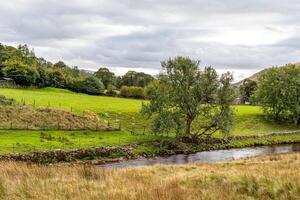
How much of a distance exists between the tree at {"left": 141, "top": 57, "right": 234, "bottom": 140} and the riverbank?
8.51ft

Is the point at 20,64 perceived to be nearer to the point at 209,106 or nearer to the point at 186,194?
the point at 209,106

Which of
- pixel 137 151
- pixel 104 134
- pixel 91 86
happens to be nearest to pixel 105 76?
pixel 91 86

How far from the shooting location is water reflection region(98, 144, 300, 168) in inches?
1762

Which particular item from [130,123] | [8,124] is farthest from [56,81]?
[8,124]

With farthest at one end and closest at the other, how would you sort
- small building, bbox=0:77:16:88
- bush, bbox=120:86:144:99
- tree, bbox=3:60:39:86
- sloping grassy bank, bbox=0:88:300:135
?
bush, bbox=120:86:144:99 < tree, bbox=3:60:39:86 < small building, bbox=0:77:16:88 < sloping grassy bank, bbox=0:88:300:135

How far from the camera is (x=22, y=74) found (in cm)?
12100

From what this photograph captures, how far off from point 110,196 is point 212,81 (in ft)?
160

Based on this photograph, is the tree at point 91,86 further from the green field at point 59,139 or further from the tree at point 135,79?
the green field at point 59,139

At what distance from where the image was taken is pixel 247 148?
61.4 m

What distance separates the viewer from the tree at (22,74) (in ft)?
397

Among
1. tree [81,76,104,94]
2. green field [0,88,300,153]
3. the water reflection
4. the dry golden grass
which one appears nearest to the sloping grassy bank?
green field [0,88,300,153]

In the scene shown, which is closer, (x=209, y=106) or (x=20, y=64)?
(x=209, y=106)

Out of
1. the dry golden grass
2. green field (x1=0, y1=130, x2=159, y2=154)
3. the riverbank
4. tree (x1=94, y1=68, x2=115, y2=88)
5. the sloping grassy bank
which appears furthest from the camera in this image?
tree (x1=94, y1=68, x2=115, y2=88)

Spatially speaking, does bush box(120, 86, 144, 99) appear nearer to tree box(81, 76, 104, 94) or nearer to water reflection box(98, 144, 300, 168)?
tree box(81, 76, 104, 94)
